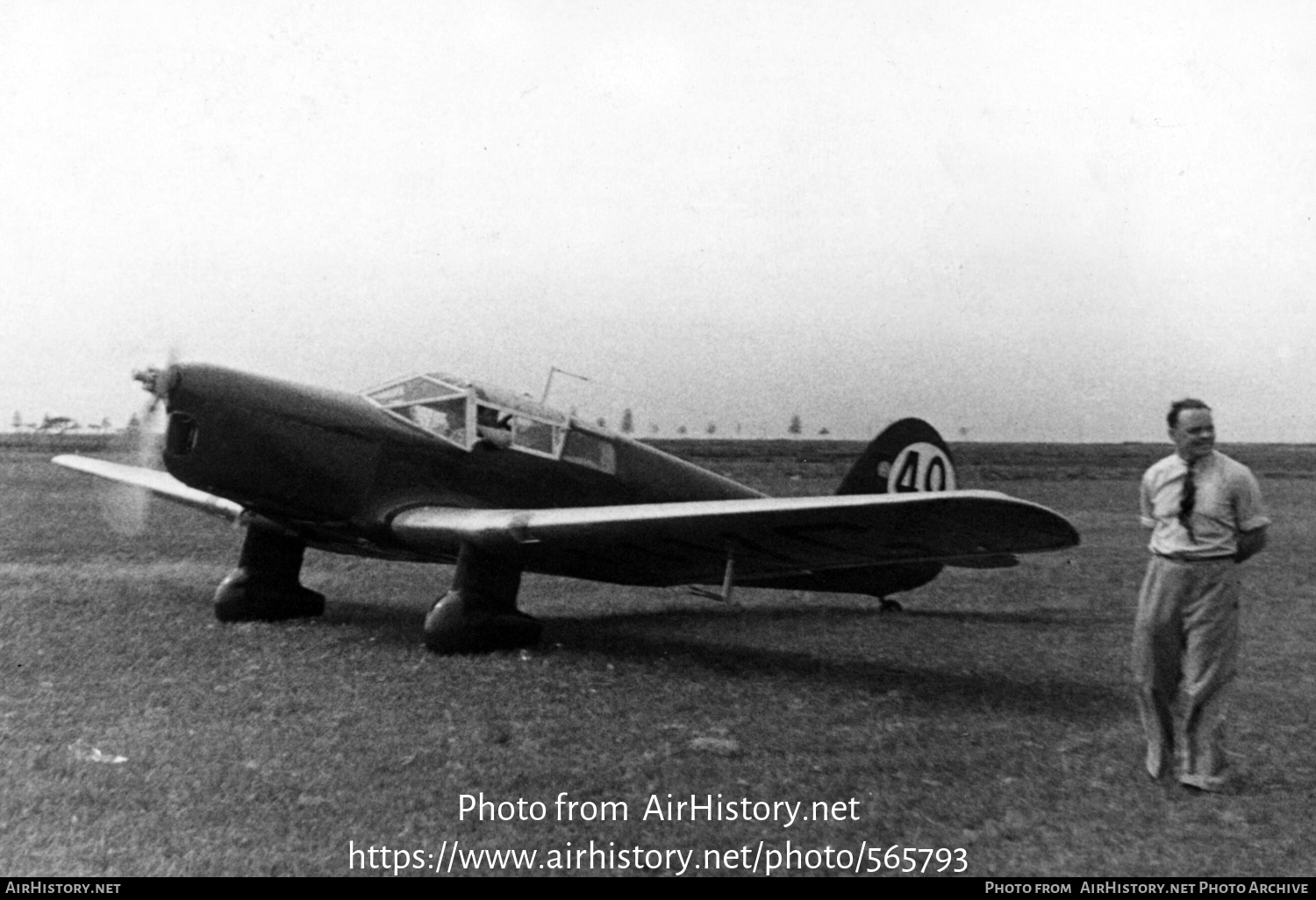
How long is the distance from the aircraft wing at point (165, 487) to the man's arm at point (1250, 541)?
269 inches

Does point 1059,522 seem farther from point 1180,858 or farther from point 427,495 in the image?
point 427,495

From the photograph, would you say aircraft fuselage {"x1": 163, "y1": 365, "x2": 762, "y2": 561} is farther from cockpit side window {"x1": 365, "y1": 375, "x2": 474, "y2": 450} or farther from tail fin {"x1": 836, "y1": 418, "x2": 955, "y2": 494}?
tail fin {"x1": 836, "y1": 418, "x2": 955, "y2": 494}

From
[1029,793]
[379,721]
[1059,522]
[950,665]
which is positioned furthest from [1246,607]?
[379,721]

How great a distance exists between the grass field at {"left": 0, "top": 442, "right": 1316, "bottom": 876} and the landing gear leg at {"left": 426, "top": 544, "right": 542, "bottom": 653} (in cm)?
18

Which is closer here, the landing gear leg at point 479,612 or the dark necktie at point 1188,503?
the dark necktie at point 1188,503

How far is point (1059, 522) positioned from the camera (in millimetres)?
4961

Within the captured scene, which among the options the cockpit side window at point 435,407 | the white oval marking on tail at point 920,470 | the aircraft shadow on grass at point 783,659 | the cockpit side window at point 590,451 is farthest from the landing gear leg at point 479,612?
the white oval marking on tail at point 920,470

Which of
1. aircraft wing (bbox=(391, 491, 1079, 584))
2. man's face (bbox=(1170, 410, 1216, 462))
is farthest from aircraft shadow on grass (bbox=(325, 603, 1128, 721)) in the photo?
man's face (bbox=(1170, 410, 1216, 462))

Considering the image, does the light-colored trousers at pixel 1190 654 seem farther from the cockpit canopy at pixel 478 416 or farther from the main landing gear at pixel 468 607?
the cockpit canopy at pixel 478 416

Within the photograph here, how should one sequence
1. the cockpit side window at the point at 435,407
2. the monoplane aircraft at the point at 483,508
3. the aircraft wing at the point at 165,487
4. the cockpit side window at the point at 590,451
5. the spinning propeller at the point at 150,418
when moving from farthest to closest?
1. the aircraft wing at the point at 165,487
2. the cockpit side window at the point at 590,451
3. the cockpit side window at the point at 435,407
4. the spinning propeller at the point at 150,418
5. the monoplane aircraft at the point at 483,508

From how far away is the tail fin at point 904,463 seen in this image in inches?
345

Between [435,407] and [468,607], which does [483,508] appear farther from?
[468,607]

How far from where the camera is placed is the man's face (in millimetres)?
4113

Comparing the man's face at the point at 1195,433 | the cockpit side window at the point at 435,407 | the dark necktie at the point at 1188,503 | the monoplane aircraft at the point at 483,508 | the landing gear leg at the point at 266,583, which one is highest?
the man's face at the point at 1195,433
